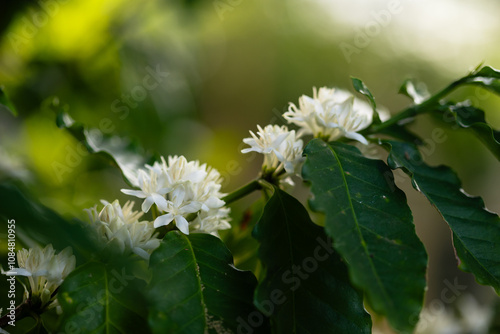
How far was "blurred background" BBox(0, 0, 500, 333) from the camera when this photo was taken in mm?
1129

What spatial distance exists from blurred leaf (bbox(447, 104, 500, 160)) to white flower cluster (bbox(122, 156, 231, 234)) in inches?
12.9

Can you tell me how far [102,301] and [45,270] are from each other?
0.23ft

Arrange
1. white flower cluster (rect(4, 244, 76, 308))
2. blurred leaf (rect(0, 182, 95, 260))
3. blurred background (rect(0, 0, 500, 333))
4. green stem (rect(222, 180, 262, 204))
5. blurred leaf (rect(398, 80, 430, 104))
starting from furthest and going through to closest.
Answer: blurred background (rect(0, 0, 500, 333)) → blurred leaf (rect(398, 80, 430, 104)) → green stem (rect(222, 180, 262, 204)) → white flower cluster (rect(4, 244, 76, 308)) → blurred leaf (rect(0, 182, 95, 260))

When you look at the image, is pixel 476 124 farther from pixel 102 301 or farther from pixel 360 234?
pixel 102 301

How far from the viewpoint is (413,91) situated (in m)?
0.69

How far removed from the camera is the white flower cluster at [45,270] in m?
0.45

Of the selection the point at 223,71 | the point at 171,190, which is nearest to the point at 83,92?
the point at 171,190

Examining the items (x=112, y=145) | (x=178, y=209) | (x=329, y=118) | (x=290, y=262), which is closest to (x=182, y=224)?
(x=178, y=209)

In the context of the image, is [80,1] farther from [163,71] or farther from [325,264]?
[325,264]

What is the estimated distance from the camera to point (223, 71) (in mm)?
2986

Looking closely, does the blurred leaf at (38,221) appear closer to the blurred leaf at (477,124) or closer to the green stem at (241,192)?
the green stem at (241,192)

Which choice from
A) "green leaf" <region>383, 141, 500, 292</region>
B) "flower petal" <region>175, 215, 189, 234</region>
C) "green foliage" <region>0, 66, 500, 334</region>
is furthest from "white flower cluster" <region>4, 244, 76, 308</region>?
"green leaf" <region>383, 141, 500, 292</region>

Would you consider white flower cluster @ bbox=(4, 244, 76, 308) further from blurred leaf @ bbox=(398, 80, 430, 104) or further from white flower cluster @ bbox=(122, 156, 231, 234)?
blurred leaf @ bbox=(398, 80, 430, 104)

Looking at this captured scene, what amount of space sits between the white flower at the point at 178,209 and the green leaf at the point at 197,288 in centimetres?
1
